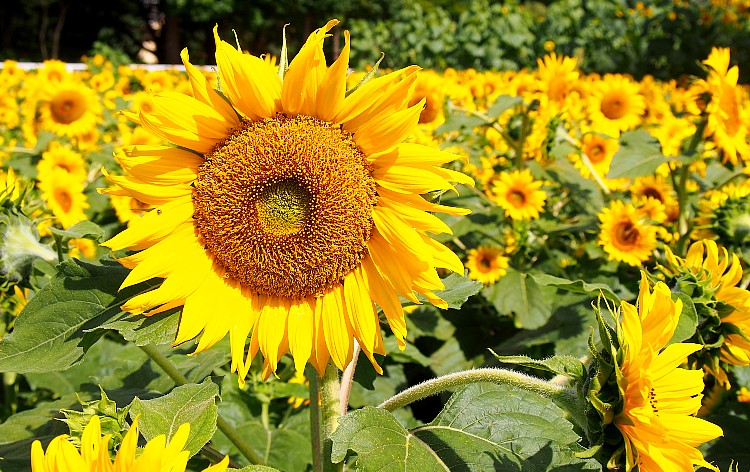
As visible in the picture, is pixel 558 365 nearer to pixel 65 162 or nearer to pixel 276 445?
pixel 276 445

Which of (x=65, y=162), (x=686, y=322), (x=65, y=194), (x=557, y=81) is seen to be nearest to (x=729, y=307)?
(x=686, y=322)

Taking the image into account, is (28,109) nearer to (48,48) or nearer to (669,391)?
(669,391)

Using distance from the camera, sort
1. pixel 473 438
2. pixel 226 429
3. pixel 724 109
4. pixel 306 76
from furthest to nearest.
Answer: pixel 724 109
pixel 226 429
pixel 473 438
pixel 306 76

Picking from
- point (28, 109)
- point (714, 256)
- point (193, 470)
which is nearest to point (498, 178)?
point (714, 256)

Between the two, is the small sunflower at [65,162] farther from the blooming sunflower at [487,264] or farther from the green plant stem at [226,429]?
the green plant stem at [226,429]

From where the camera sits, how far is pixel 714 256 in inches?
69.0

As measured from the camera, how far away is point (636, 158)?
3.04m

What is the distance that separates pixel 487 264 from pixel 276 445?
1.40 m

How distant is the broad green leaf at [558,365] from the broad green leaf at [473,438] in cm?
18

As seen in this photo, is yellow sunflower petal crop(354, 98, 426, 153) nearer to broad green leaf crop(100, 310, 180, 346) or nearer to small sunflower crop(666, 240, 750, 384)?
broad green leaf crop(100, 310, 180, 346)

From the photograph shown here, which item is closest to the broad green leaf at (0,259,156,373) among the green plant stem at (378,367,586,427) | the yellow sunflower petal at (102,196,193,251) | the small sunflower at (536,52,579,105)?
the yellow sunflower petal at (102,196,193,251)

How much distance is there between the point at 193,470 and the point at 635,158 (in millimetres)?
2168

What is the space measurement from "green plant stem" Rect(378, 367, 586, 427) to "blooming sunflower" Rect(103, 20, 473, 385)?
0.16 m

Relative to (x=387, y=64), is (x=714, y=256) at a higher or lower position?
higher
